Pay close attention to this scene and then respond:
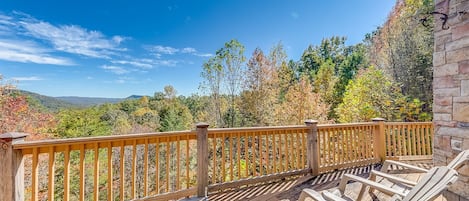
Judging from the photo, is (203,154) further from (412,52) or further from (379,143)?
(412,52)

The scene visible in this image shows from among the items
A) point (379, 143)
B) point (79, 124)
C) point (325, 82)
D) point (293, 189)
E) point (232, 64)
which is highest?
point (232, 64)

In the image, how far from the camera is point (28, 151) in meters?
1.95

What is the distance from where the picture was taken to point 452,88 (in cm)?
256

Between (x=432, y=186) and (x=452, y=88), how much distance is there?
1.91 meters

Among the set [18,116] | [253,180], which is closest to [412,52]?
[253,180]

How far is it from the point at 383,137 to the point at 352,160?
2.97ft

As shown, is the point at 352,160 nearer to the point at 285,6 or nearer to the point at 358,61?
the point at 285,6

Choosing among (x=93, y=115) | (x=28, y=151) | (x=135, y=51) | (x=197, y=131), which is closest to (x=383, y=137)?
(x=197, y=131)

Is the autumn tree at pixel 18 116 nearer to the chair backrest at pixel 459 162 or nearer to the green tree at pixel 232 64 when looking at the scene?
the green tree at pixel 232 64

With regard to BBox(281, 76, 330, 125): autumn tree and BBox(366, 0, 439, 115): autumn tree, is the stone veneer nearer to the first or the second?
BBox(366, 0, 439, 115): autumn tree

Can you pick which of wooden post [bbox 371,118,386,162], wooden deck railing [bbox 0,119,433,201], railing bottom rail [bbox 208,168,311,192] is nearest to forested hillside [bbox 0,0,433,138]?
wooden deck railing [bbox 0,119,433,201]

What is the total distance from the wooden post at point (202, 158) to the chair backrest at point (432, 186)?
6.83 ft

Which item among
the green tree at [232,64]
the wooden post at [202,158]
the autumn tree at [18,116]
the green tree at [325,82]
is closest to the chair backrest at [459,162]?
the wooden post at [202,158]

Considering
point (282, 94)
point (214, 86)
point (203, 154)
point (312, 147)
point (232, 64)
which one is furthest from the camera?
point (282, 94)
